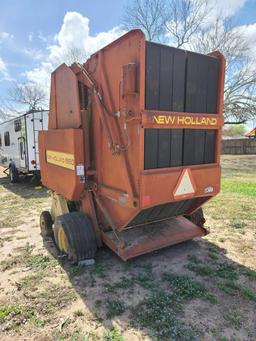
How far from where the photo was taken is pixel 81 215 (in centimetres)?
353

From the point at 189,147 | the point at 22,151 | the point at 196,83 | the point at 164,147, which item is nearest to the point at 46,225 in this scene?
the point at 164,147

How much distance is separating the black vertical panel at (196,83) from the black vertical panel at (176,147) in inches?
12.5

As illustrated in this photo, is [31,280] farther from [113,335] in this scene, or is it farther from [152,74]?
[152,74]

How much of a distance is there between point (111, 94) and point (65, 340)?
254 centimetres

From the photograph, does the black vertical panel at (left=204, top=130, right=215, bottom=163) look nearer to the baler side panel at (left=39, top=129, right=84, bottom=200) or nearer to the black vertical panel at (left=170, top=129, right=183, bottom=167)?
the black vertical panel at (left=170, top=129, right=183, bottom=167)

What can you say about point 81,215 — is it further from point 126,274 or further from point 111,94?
point 111,94

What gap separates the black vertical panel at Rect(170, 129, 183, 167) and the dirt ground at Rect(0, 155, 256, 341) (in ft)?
4.47

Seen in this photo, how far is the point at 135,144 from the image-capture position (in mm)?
2721

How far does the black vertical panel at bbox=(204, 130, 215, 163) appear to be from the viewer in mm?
3242

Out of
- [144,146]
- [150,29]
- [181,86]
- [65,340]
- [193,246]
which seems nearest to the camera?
[65,340]

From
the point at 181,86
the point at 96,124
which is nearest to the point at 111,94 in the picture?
the point at 96,124

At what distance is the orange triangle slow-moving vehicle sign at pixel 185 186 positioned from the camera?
300 centimetres

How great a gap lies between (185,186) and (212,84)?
1.32 m

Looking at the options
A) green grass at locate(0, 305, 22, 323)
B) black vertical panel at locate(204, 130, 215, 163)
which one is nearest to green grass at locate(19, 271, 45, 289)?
green grass at locate(0, 305, 22, 323)
